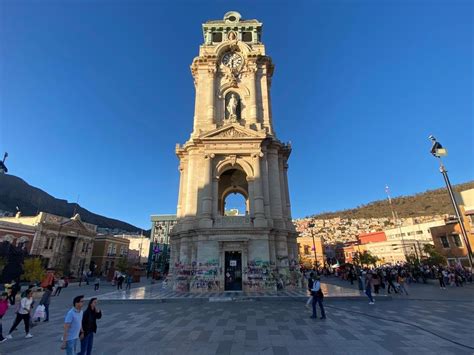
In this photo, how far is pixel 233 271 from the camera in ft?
75.8

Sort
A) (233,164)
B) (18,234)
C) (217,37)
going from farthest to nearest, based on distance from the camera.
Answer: (18,234)
(217,37)
(233,164)

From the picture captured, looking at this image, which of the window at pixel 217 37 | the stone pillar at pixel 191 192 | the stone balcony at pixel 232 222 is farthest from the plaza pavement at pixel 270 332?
the window at pixel 217 37

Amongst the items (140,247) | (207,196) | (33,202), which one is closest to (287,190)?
(207,196)

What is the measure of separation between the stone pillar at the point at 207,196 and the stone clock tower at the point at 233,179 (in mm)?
98

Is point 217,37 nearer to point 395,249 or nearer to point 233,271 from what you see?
point 233,271

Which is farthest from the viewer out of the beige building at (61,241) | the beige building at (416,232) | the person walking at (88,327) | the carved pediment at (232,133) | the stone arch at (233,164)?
the beige building at (416,232)

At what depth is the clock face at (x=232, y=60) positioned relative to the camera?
A: 108 ft

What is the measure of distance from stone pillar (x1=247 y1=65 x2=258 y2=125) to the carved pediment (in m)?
3.49

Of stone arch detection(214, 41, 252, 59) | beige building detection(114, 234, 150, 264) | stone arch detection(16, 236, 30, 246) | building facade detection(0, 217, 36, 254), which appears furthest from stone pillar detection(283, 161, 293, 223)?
beige building detection(114, 234, 150, 264)

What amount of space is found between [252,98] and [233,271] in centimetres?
2062

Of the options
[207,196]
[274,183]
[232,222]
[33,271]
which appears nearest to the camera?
[232,222]

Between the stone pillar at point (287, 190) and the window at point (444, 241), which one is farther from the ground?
the stone pillar at point (287, 190)

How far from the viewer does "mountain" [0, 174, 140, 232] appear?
11652 centimetres

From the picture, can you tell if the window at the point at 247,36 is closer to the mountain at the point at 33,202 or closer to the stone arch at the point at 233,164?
the stone arch at the point at 233,164
